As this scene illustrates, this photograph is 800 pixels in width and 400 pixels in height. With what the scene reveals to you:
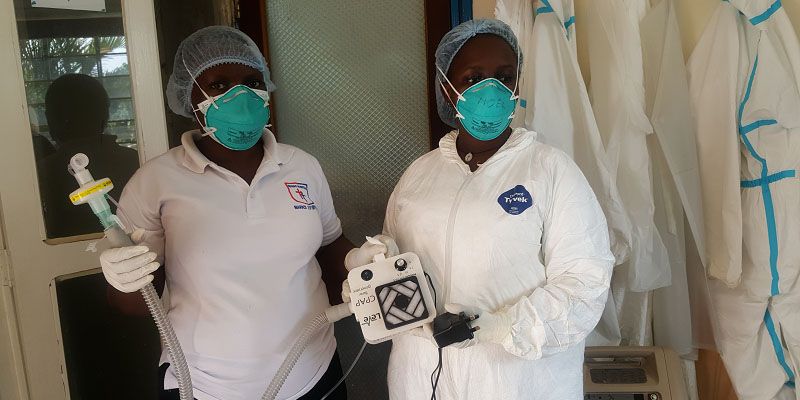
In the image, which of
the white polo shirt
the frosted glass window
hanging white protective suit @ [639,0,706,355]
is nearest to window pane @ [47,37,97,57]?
the frosted glass window

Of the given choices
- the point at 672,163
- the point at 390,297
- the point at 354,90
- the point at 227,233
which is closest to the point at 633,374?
the point at 672,163

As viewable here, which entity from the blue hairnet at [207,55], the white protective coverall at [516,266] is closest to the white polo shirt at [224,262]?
the blue hairnet at [207,55]

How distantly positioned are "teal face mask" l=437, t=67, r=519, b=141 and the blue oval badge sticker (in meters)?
0.14

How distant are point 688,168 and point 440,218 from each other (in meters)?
0.78

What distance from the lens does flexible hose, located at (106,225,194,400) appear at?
0.89 metres

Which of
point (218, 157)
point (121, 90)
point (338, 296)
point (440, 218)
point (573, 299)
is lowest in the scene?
point (338, 296)

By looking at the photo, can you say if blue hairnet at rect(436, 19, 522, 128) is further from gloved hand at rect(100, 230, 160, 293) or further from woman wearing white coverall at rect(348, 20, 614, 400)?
gloved hand at rect(100, 230, 160, 293)

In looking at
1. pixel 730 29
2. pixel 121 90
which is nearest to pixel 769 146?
pixel 730 29

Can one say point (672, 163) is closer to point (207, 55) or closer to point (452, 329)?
point (452, 329)

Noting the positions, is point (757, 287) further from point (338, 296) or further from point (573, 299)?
point (338, 296)

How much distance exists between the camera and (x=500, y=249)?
3.32 ft

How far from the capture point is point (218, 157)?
3.82 feet

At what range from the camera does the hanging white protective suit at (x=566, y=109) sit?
1416 millimetres

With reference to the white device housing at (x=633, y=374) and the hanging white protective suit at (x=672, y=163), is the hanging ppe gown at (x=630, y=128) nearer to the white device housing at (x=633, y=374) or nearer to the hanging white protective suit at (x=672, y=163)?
the hanging white protective suit at (x=672, y=163)
